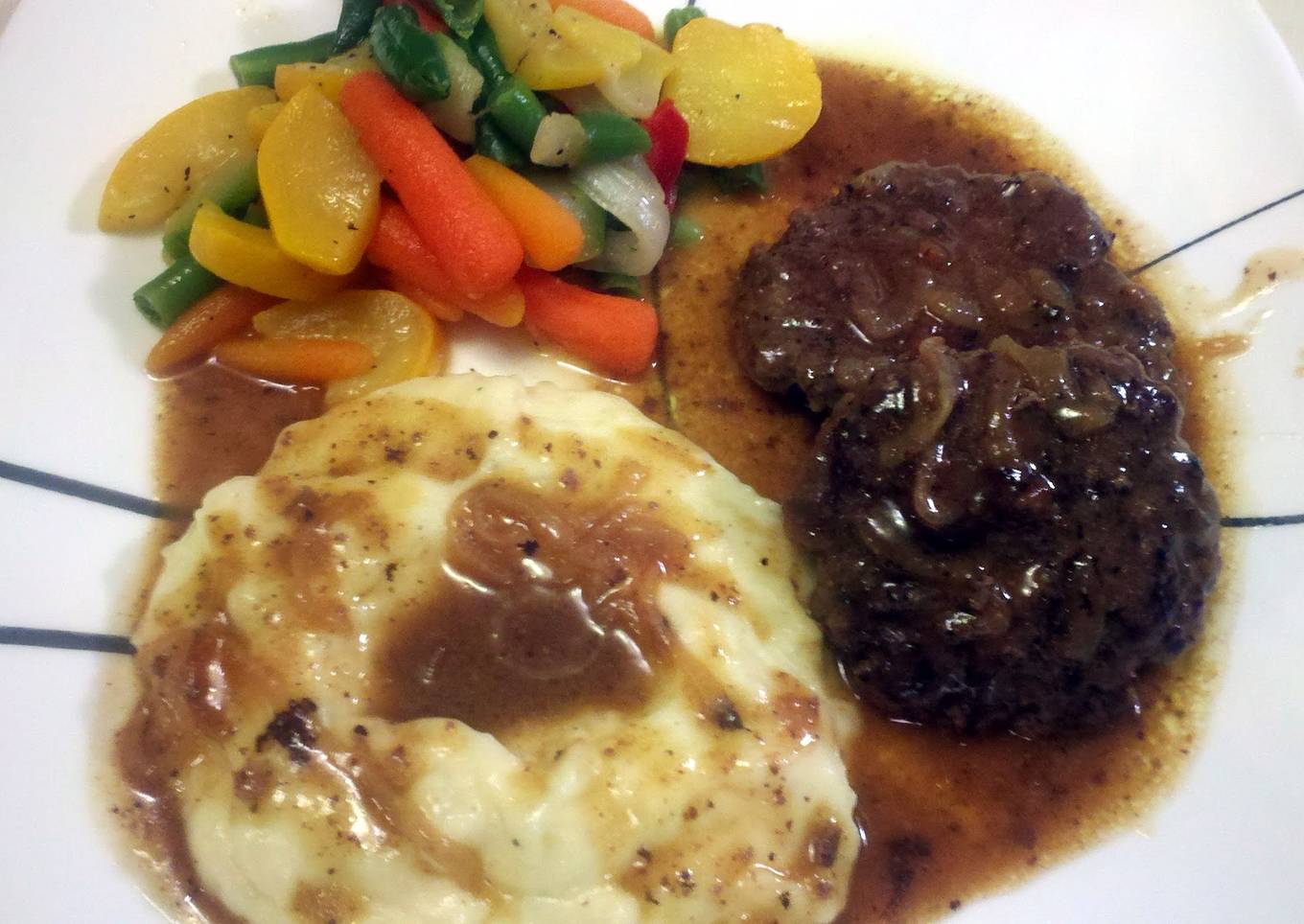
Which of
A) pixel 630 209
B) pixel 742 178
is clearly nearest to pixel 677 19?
pixel 742 178

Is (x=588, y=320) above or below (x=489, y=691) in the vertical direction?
above

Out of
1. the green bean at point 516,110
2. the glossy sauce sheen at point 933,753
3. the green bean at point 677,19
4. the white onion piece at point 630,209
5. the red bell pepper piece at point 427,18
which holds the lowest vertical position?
the glossy sauce sheen at point 933,753

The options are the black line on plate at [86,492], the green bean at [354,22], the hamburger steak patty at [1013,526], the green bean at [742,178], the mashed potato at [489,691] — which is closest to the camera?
the mashed potato at [489,691]

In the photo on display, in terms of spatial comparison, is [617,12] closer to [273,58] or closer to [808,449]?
[273,58]

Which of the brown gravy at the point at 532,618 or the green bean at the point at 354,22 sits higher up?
the green bean at the point at 354,22

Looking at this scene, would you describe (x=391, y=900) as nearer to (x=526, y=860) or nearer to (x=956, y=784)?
(x=526, y=860)

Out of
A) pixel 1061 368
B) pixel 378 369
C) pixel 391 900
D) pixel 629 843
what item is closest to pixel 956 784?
pixel 629 843

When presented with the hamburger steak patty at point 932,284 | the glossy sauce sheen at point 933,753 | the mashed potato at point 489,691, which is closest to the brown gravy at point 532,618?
the mashed potato at point 489,691

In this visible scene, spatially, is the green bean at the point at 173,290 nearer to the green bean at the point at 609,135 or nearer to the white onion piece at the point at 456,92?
the white onion piece at the point at 456,92
